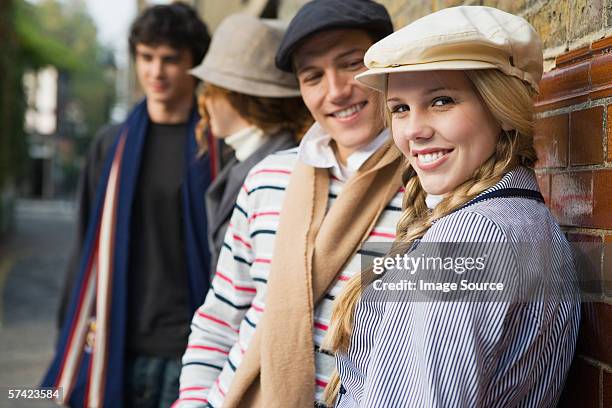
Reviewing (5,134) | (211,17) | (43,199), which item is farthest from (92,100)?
(211,17)

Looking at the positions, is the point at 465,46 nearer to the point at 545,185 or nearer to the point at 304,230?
the point at 545,185

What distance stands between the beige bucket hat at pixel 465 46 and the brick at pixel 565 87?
197 mm

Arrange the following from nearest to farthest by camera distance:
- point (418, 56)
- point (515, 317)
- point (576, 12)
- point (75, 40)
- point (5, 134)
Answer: point (515, 317) < point (418, 56) < point (576, 12) < point (5, 134) < point (75, 40)

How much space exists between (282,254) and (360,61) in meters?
0.52

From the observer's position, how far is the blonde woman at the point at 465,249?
121cm

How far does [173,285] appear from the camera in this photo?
10.5 ft

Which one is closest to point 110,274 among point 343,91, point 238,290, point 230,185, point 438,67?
point 230,185

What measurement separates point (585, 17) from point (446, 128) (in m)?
0.45

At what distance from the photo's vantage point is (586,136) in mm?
1555

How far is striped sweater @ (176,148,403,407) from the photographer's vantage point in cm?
204

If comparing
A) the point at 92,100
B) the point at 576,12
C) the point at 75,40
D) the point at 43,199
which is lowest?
the point at 43,199

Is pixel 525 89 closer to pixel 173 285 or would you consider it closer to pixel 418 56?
pixel 418 56

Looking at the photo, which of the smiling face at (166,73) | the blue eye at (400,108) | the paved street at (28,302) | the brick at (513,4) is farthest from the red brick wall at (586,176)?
the paved street at (28,302)

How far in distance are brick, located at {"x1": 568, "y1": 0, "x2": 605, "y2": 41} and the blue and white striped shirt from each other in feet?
1.24
